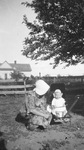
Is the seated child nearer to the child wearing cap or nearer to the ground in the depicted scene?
the ground

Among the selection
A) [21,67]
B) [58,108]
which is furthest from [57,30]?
[21,67]

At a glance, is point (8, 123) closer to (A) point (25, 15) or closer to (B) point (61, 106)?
(B) point (61, 106)

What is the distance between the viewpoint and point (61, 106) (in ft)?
21.9

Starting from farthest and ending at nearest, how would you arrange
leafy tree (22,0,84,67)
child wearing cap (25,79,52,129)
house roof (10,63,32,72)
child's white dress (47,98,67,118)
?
house roof (10,63,32,72), leafy tree (22,0,84,67), child's white dress (47,98,67,118), child wearing cap (25,79,52,129)

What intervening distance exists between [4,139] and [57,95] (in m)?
2.79

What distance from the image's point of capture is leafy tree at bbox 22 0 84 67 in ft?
59.3

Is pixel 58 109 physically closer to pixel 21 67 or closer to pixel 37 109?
pixel 37 109

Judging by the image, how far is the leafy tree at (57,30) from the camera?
18.1m

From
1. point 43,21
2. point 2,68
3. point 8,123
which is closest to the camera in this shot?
point 8,123

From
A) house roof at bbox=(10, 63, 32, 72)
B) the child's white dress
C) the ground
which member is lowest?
the ground

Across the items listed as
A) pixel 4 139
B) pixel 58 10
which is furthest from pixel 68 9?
pixel 4 139

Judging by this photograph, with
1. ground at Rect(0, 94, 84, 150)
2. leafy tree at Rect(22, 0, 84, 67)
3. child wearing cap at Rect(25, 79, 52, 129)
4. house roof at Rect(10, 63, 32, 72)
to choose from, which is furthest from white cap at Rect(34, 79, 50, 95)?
house roof at Rect(10, 63, 32, 72)

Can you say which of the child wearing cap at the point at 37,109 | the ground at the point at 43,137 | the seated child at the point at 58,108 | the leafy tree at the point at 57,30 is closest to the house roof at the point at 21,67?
the leafy tree at the point at 57,30

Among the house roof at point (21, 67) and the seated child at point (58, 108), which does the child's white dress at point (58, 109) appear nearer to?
the seated child at point (58, 108)
